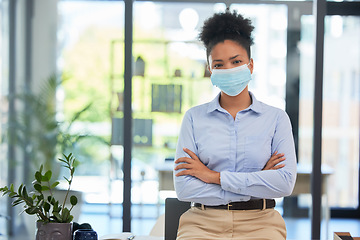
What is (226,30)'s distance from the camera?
2158 millimetres

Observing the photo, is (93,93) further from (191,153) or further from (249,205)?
(249,205)

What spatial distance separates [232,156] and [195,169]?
16 centimetres

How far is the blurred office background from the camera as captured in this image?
4141 mm

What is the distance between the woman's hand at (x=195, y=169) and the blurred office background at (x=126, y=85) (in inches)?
74.1

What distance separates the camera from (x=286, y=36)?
165 inches

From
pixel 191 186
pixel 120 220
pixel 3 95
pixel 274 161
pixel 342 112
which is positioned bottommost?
pixel 120 220

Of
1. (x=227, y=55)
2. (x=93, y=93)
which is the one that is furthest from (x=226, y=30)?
(x=93, y=93)

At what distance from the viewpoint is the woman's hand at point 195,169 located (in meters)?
2.10

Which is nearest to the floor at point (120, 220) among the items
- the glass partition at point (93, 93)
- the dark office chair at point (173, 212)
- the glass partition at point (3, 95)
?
the glass partition at point (93, 93)

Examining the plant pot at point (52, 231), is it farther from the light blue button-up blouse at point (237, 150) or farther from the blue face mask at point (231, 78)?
the blue face mask at point (231, 78)

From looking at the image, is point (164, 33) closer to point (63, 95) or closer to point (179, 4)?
point (179, 4)

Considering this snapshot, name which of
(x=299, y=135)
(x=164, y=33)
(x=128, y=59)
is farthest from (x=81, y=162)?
(x=299, y=135)

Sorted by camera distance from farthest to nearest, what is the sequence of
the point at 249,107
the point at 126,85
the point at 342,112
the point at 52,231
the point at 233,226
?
1. the point at 342,112
2. the point at 126,85
3. the point at 249,107
4. the point at 233,226
5. the point at 52,231

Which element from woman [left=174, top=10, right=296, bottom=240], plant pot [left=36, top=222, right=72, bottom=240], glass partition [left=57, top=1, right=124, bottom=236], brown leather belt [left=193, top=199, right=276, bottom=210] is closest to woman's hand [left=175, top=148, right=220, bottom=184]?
woman [left=174, top=10, right=296, bottom=240]
